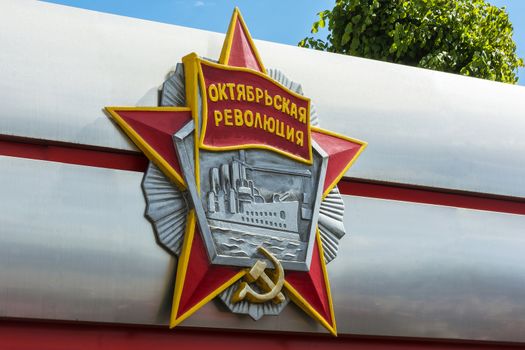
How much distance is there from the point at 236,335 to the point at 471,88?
1.81m

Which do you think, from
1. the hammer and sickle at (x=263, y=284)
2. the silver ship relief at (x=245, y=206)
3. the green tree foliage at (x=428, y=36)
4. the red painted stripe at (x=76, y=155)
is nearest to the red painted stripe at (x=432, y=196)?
the silver ship relief at (x=245, y=206)

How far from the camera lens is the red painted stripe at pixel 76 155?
3055 millimetres

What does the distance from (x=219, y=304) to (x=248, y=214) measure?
0.36 m

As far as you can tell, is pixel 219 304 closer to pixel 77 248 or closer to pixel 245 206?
pixel 245 206

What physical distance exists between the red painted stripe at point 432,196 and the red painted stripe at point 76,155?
96 cm

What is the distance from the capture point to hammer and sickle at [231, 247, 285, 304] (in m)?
3.29

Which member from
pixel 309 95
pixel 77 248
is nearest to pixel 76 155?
pixel 77 248

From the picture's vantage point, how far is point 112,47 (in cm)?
334

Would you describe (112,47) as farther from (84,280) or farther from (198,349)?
(198,349)

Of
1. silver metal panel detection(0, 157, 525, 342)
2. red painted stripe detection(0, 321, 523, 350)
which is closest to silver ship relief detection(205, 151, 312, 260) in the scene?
silver metal panel detection(0, 157, 525, 342)

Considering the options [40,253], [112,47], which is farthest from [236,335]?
[112,47]

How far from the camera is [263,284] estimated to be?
3340mm

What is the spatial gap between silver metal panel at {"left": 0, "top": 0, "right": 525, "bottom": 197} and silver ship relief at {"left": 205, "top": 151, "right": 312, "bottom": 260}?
386 mm

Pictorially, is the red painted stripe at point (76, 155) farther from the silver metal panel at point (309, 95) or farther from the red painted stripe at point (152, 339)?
the red painted stripe at point (152, 339)
